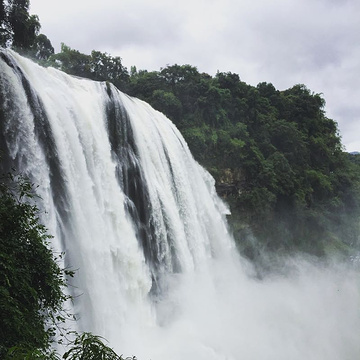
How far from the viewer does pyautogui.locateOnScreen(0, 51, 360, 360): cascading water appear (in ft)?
29.2

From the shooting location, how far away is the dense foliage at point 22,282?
4.26 m

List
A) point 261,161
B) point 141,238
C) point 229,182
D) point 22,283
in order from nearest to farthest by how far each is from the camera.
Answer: point 22,283, point 141,238, point 229,182, point 261,161

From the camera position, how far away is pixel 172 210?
45.7ft

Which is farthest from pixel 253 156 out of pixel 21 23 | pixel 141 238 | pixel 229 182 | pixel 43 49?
pixel 21 23

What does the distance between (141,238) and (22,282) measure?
7609 millimetres

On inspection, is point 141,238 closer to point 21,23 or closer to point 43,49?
point 21,23

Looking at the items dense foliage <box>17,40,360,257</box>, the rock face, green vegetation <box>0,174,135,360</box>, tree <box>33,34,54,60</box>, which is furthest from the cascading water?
tree <box>33,34,54,60</box>

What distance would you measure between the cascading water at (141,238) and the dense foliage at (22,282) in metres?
1.08

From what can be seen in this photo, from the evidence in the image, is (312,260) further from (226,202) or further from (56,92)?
(56,92)

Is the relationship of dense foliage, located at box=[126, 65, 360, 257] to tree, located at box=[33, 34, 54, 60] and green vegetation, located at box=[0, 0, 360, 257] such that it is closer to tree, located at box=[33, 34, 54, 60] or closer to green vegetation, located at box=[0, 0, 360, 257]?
green vegetation, located at box=[0, 0, 360, 257]

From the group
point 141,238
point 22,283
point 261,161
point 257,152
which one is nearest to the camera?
point 22,283

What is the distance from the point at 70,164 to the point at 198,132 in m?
12.2

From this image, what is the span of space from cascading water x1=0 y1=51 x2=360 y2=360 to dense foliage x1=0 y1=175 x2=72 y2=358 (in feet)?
3.53

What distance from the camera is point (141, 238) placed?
12266mm
